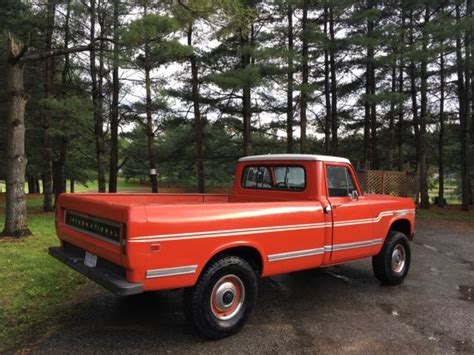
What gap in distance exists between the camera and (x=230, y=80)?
1393 centimetres

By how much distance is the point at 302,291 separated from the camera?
5633 millimetres

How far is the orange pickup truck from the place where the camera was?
3.52 m

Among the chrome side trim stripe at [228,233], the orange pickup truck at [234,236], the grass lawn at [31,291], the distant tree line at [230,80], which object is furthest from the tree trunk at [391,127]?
the grass lawn at [31,291]

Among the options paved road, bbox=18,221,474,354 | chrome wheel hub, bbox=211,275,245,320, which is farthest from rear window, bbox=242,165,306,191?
chrome wheel hub, bbox=211,275,245,320

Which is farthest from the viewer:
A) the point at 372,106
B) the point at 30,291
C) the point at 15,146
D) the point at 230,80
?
the point at 372,106

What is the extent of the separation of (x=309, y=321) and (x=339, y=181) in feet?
6.16

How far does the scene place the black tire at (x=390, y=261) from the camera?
232 inches

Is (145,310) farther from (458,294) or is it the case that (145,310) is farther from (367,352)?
(458,294)

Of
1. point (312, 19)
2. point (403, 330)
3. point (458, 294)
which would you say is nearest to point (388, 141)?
point (312, 19)

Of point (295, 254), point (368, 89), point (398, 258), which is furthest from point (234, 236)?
point (368, 89)

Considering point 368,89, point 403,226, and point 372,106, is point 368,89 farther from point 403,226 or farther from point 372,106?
point 403,226

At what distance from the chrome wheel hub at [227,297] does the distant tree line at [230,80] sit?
646 centimetres

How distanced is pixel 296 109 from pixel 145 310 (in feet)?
54.6

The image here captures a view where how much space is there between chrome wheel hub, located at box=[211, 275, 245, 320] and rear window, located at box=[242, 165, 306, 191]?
167 centimetres
